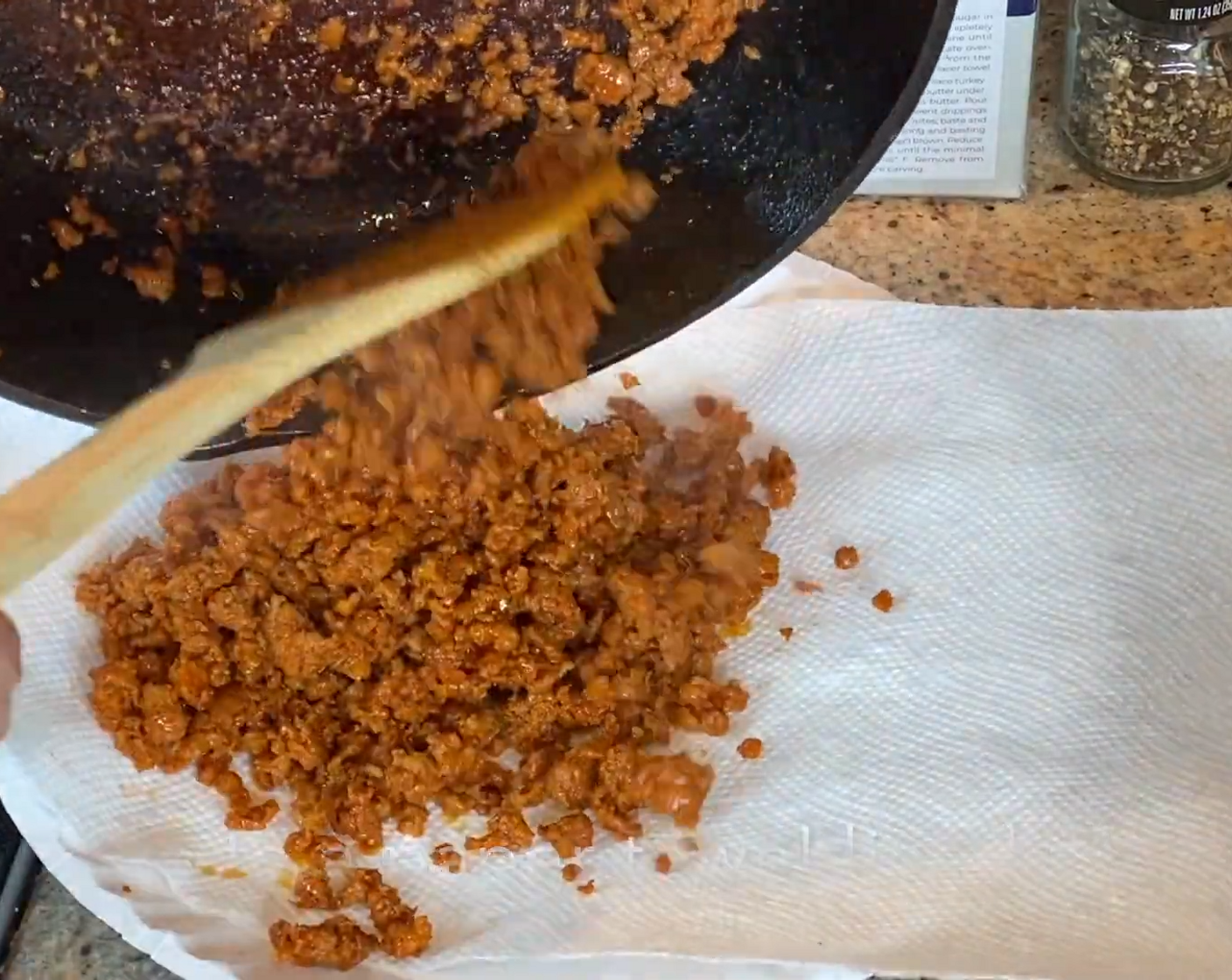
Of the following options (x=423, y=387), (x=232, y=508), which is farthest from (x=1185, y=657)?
(x=232, y=508)

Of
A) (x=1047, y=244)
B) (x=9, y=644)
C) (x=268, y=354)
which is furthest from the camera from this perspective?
(x=1047, y=244)

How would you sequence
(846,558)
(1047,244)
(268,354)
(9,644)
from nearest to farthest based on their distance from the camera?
1. (268,354)
2. (9,644)
3. (846,558)
4. (1047,244)

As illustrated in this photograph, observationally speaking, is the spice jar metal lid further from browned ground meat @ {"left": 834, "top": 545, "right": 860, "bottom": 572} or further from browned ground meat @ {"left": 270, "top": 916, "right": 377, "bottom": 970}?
browned ground meat @ {"left": 270, "top": 916, "right": 377, "bottom": 970}

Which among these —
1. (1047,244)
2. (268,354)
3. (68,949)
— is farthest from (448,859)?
(1047,244)

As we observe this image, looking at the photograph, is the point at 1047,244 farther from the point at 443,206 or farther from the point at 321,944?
the point at 321,944

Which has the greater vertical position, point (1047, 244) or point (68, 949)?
point (1047, 244)

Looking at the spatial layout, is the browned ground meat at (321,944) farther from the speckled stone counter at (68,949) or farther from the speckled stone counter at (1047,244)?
the speckled stone counter at (1047,244)

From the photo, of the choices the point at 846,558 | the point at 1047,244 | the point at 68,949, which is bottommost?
the point at 68,949
